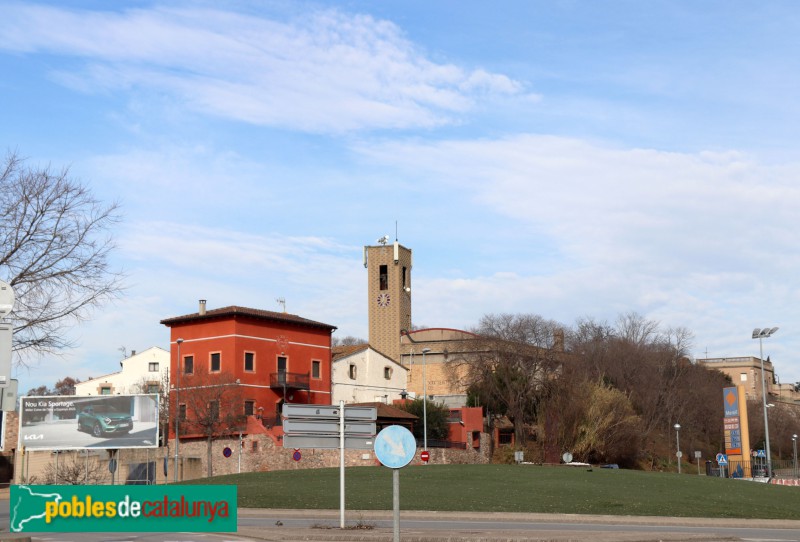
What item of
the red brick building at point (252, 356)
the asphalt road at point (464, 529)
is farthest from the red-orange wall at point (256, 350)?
the asphalt road at point (464, 529)

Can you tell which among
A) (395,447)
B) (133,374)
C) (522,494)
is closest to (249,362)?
(133,374)

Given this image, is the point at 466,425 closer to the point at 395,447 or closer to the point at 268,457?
the point at 268,457

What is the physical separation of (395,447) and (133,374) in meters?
92.1

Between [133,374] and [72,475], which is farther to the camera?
[133,374]

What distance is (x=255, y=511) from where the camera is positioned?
2780 cm

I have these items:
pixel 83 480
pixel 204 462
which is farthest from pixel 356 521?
pixel 204 462

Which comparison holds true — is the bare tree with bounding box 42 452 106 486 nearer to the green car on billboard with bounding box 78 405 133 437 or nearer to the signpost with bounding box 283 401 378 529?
the green car on billboard with bounding box 78 405 133 437

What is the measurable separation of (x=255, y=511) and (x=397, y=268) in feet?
286

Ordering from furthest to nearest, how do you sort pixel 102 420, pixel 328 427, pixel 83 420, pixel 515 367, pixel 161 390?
1. pixel 161 390
2. pixel 515 367
3. pixel 102 420
4. pixel 83 420
5. pixel 328 427

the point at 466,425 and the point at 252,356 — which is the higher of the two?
the point at 252,356

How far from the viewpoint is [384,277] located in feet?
379

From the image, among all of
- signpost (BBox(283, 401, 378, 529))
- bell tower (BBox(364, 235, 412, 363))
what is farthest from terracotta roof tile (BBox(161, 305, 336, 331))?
signpost (BBox(283, 401, 378, 529))

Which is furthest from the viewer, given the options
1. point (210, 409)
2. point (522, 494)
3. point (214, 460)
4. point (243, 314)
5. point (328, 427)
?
point (243, 314)

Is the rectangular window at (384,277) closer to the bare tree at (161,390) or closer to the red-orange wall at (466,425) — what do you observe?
the bare tree at (161,390)
